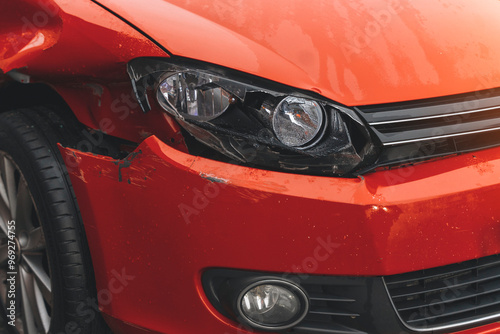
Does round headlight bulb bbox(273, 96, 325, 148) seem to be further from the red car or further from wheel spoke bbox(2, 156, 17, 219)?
wheel spoke bbox(2, 156, 17, 219)

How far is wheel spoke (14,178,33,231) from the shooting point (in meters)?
2.14

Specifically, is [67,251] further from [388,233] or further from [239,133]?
[388,233]

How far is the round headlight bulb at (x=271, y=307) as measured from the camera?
1747 millimetres

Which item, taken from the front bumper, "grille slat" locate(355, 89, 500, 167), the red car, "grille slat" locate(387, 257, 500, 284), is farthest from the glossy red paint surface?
"grille slat" locate(387, 257, 500, 284)

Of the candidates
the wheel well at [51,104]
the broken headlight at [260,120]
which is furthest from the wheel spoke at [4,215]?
the broken headlight at [260,120]

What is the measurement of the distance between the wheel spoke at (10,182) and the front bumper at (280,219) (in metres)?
0.57

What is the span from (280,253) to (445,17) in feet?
3.07

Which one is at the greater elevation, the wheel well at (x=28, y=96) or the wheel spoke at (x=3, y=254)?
the wheel well at (x=28, y=96)

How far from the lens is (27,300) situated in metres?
2.32

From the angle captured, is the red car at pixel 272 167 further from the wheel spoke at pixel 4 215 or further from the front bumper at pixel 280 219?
the wheel spoke at pixel 4 215

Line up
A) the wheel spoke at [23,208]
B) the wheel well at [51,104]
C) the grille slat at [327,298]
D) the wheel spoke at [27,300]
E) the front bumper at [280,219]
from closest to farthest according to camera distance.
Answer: the front bumper at [280,219] → the grille slat at [327,298] → the wheel well at [51,104] → the wheel spoke at [23,208] → the wheel spoke at [27,300]

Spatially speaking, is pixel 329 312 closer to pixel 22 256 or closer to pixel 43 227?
pixel 43 227

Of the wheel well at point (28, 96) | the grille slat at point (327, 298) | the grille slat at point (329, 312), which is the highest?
the wheel well at point (28, 96)

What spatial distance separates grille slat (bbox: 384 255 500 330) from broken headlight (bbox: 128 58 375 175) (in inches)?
13.9
